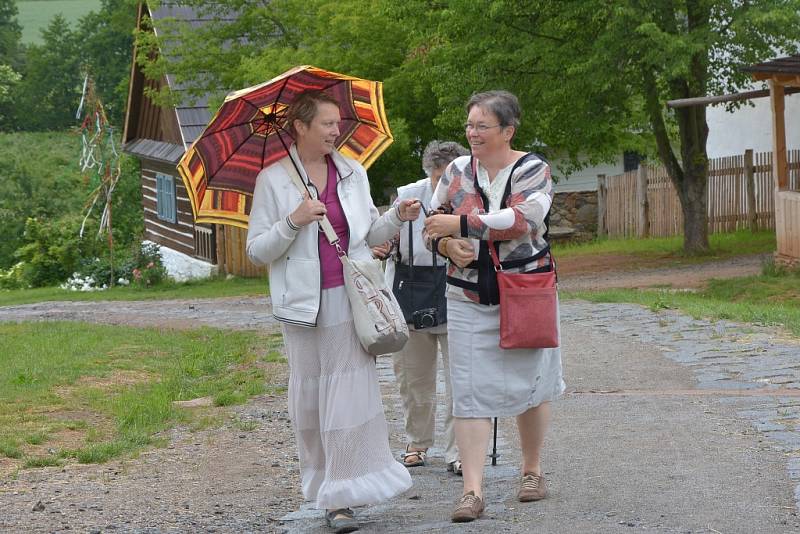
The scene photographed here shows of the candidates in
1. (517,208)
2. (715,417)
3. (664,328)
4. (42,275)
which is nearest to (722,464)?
(715,417)

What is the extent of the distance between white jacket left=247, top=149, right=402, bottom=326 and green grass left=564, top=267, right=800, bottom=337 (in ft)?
20.0

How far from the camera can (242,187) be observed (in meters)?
5.98

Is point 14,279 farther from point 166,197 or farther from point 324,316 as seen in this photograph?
point 324,316

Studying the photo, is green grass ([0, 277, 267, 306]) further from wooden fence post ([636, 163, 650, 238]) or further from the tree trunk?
wooden fence post ([636, 163, 650, 238])

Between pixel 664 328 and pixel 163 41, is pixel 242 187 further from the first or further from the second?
pixel 163 41

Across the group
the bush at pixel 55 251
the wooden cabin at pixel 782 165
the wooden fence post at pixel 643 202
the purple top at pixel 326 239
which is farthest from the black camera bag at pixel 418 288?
the bush at pixel 55 251

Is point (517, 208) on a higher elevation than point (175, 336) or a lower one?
higher

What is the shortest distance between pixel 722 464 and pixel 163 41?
856 inches

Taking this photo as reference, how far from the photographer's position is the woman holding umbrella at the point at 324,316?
5.54m

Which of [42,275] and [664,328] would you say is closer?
[664,328]

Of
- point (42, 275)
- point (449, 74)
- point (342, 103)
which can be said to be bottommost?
point (42, 275)

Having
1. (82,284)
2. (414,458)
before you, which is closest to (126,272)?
(82,284)

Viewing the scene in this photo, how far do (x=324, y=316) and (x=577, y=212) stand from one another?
91.4 ft

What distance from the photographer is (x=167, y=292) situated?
1017 inches
